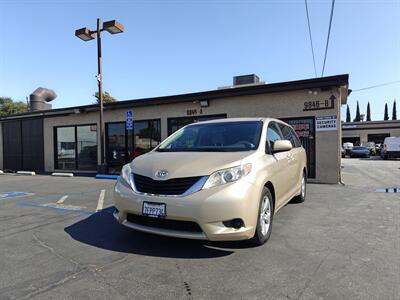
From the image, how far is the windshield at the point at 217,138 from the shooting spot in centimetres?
471

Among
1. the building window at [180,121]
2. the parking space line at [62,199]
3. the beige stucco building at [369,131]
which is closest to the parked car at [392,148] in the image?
the building window at [180,121]

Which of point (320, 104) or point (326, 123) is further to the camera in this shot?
point (320, 104)

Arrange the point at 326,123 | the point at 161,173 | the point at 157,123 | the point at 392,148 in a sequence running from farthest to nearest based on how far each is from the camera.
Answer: the point at 392,148
the point at 157,123
the point at 326,123
the point at 161,173

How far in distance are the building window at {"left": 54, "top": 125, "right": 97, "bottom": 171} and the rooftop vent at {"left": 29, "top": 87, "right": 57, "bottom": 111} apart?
24.5 ft

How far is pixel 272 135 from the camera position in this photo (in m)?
5.34

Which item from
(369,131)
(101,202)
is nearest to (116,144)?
(101,202)

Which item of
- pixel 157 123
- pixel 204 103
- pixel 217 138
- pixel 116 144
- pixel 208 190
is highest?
pixel 204 103

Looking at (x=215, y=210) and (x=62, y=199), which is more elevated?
(x=215, y=210)

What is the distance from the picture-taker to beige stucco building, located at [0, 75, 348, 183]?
36.3 ft

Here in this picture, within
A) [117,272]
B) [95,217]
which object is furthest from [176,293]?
[95,217]

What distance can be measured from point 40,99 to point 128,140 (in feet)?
43.7

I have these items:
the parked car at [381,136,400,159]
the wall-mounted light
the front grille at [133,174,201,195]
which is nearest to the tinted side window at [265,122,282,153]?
the front grille at [133,174,201,195]

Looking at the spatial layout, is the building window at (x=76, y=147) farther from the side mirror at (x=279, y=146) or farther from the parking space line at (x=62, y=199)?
the side mirror at (x=279, y=146)

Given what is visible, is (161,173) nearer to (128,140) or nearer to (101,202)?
(101,202)
